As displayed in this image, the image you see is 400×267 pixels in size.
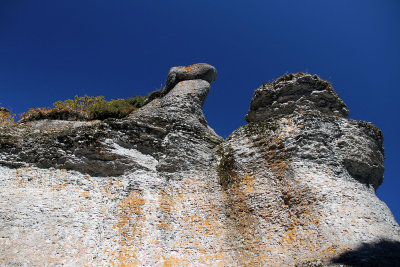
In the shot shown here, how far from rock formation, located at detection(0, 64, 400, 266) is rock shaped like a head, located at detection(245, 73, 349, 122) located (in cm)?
9

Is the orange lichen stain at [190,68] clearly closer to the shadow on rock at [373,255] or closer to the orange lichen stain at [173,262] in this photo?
the orange lichen stain at [173,262]

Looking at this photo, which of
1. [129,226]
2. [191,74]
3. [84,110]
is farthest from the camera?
[191,74]

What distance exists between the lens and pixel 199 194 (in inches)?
383

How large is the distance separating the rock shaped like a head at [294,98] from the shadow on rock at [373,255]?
259 inches

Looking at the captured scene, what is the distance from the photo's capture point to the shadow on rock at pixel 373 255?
5750mm

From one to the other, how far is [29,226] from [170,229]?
384 centimetres

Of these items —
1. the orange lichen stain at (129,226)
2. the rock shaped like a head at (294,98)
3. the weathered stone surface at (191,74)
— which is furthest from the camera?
the weathered stone surface at (191,74)

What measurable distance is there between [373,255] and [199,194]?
17.6 ft

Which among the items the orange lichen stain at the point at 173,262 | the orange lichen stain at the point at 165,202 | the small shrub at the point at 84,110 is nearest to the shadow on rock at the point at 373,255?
the orange lichen stain at the point at 173,262

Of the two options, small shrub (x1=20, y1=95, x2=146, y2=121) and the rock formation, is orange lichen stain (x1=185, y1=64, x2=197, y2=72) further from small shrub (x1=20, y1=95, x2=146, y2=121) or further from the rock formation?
the rock formation

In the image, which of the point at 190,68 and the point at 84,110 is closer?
the point at 84,110

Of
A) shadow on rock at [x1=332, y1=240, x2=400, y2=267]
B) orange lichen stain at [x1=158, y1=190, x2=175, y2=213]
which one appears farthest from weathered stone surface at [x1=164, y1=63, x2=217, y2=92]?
shadow on rock at [x1=332, y1=240, x2=400, y2=267]

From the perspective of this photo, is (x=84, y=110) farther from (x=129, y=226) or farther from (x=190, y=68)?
(x=129, y=226)

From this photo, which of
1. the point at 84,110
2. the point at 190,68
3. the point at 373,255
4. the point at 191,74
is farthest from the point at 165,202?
the point at 190,68
